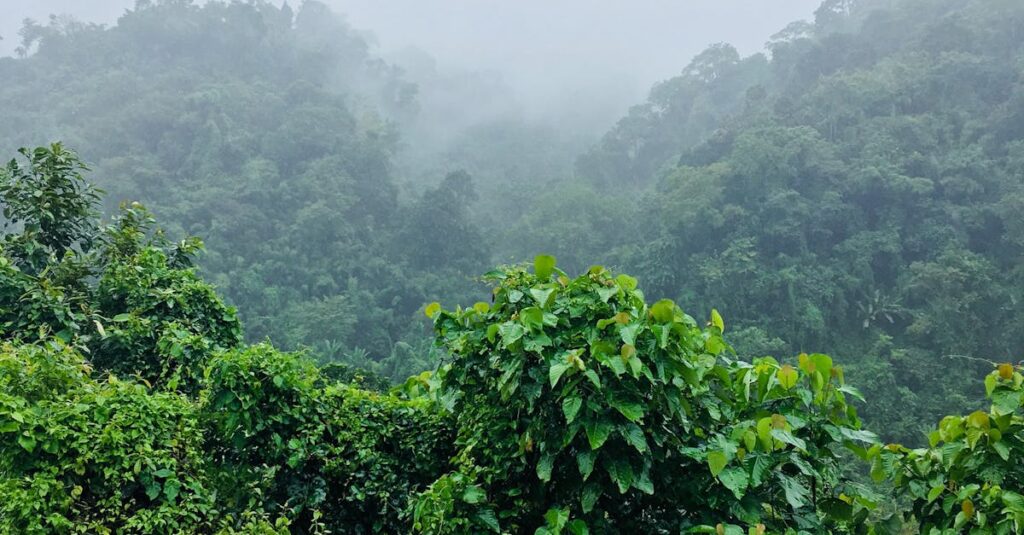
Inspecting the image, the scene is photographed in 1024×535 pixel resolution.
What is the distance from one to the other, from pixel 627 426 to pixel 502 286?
0.71 metres

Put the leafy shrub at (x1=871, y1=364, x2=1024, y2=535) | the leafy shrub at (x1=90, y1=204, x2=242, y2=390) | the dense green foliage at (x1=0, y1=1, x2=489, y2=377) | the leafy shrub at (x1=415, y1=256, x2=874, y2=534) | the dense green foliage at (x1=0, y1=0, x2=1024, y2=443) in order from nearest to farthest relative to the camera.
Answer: the leafy shrub at (x1=871, y1=364, x2=1024, y2=535)
the leafy shrub at (x1=415, y1=256, x2=874, y2=534)
the leafy shrub at (x1=90, y1=204, x2=242, y2=390)
the dense green foliage at (x1=0, y1=0, x2=1024, y2=443)
the dense green foliage at (x1=0, y1=1, x2=489, y2=377)

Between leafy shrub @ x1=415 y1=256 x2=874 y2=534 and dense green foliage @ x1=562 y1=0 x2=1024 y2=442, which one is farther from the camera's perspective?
dense green foliage @ x1=562 y1=0 x2=1024 y2=442

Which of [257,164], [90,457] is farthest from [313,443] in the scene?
[257,164]

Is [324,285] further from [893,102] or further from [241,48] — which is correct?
[241,48]

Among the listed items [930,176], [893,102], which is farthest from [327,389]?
[893,102]

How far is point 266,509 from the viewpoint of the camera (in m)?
3.10

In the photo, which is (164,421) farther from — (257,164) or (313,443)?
(257,164)

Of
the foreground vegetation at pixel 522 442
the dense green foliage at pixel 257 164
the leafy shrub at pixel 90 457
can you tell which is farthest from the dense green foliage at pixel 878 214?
the leafy shrub at pixel 90 457

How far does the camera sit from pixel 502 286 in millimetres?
2678

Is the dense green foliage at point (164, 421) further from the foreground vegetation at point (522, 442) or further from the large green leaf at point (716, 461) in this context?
the large green leaf at point (716, 461)

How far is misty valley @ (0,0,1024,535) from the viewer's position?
242cm

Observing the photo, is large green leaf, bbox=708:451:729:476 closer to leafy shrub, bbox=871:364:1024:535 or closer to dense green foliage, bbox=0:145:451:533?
leafy shrub, bbox=871:364:1024:535

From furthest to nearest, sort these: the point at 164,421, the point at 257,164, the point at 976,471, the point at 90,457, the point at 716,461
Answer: the point at 257,164
the point at 164,421
the point at 90,457
the point at 976,471
the point at 716,461

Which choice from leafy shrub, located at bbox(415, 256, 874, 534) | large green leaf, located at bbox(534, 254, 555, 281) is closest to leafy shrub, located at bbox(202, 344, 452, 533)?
leafy shrub, located at bbox(415, 256, 874, 534)
